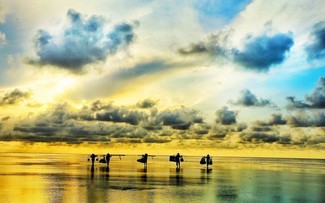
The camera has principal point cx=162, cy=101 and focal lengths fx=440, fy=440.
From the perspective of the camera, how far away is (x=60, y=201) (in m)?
44.9

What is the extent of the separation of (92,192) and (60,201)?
8.16m

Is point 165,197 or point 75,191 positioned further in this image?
point 75,191

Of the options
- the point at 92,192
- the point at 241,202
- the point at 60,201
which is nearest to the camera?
the point at 60,201

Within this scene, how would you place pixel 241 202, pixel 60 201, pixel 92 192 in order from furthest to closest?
pixel 92 192
pixel 241 202
pixel 60 201

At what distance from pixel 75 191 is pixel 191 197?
14.5m

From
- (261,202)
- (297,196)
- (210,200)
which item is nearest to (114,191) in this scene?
(210,200)

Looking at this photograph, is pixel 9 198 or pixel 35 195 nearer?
pixel 9 198

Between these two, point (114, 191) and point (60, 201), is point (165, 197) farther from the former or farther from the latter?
point (60, 201)

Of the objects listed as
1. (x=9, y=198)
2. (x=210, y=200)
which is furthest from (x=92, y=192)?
(x=210, y=200)

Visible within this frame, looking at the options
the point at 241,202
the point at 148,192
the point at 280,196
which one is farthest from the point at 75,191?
the point at 280,196

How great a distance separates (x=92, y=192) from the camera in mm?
52750

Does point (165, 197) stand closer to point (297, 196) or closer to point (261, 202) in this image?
point (261, 202)

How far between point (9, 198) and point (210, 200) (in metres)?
21.5

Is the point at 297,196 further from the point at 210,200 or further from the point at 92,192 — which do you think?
the point at 92,192
